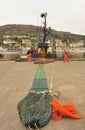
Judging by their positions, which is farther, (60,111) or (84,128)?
(60,111)

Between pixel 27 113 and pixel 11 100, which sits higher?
pixel 27 113

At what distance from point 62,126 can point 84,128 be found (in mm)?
527

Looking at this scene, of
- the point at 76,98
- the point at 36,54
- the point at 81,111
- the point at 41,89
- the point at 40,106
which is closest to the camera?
the point at 40,106

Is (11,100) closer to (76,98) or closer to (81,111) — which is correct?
(76,98)

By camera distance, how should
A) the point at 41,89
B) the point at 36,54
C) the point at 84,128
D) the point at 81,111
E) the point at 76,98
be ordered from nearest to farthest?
the point at 84,128, the point at 81,111, the point at 41,89, the point at 76,98, the point at 36,54

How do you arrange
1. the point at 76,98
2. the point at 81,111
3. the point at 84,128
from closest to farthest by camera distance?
the point at 84,128 → the point at 81,111 → the point at 76,98

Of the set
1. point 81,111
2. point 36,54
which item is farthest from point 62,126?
point 36,54

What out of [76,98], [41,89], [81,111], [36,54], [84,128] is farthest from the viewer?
[36,54]

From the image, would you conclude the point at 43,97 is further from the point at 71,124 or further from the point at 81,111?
the point at 71,124

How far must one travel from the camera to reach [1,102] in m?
8.77

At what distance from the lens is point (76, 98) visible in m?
9.19

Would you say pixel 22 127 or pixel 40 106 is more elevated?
pixel 40 106

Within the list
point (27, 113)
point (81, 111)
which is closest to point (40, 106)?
point (27, 113)

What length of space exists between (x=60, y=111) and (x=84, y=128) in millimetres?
962
